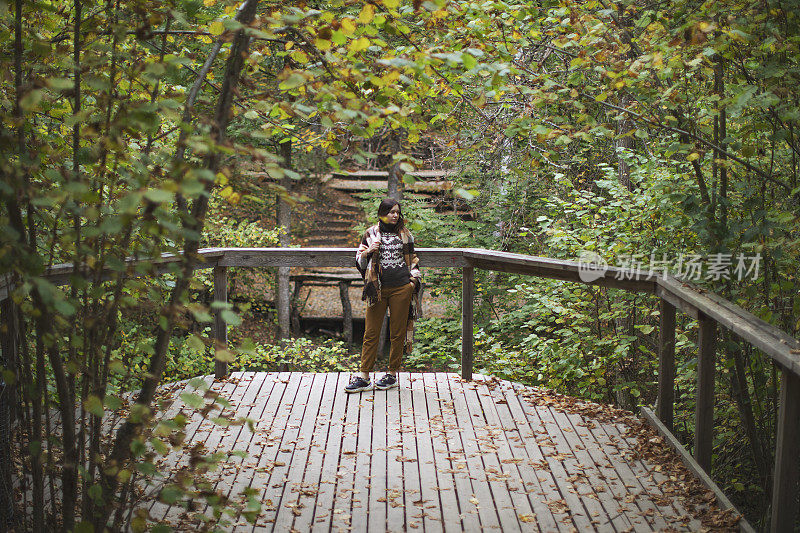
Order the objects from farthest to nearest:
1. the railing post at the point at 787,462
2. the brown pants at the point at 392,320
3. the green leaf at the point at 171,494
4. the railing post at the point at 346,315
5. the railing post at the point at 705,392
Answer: the railing post at the point at 346,315 < the brown pants at the point at 392,320 < the railing post at the point at 705,392 < the railing post at the point at 787,462 < the green leaf at the point at 171,494

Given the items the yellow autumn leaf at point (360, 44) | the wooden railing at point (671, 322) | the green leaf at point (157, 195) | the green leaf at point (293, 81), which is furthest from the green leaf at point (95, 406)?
the yellow autumn leaf at point (360, 44)

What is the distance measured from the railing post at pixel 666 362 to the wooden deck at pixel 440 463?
0.17 metres

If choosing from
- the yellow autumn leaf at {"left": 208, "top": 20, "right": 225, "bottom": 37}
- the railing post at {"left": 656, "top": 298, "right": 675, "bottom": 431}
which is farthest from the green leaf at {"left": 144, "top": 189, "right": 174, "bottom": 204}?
the railing post at {"left": 656, "top": 298, "right": 675, "bottom": 431}

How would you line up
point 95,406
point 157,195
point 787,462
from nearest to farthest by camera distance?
point 157,195 < point 95,406 < point 787,462

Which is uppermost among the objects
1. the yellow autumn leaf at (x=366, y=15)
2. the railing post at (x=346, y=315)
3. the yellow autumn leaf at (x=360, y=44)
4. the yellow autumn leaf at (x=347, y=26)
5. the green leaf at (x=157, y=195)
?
the yellow autumn leaf at (x=366, y=15)

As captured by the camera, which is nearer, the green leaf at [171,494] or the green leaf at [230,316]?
the green leaf at [230,316]

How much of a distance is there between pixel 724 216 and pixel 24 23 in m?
3.76

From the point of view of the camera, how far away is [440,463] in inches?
169

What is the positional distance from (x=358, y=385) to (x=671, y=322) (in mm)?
2362

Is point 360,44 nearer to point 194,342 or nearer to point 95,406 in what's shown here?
point 194,342

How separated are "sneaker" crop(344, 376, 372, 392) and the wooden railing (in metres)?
0.83

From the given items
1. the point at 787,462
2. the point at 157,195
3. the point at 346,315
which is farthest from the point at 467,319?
the point at 346,315

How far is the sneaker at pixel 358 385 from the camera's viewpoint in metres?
5.55

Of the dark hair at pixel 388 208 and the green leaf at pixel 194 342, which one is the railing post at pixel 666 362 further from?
the green leaf at pixel 194 342
